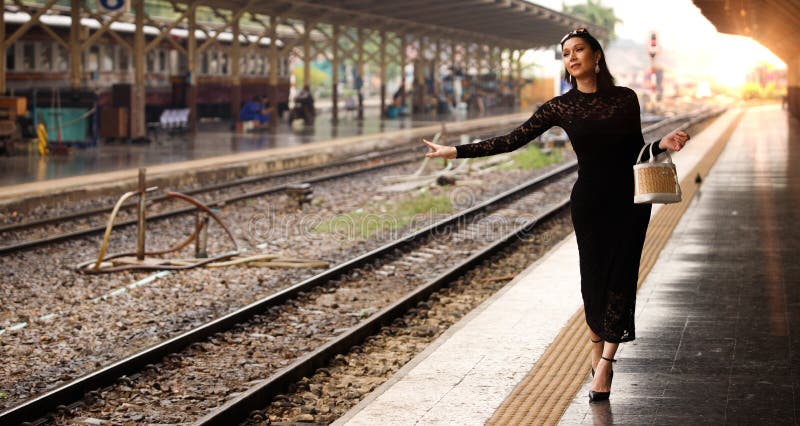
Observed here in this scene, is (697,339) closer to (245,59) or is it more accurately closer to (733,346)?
(733,346)

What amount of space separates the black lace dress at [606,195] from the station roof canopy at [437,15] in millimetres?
24735

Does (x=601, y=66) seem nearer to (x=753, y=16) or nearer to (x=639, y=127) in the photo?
(x=639, y=127)

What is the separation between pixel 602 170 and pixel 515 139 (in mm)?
470

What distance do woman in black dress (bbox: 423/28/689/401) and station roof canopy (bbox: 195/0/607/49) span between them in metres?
24.7

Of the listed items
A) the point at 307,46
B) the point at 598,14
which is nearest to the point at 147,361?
the point at 307,46

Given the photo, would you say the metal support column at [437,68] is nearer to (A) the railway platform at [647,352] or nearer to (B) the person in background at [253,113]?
(B) the person in background at [253,113]

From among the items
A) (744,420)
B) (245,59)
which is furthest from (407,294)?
(245,59)

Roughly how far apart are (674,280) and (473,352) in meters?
3.10

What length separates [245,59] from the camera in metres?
41.6

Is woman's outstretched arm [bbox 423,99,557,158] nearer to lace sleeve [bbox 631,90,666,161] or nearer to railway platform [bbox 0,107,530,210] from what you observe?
lace sleeve [bbox 631,90,666,161]

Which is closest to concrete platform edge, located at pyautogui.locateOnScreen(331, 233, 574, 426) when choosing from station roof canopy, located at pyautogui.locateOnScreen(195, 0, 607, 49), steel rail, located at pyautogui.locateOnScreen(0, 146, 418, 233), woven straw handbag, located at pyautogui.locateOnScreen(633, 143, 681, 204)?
woven straw handbag, located at pyautogui.locateOnScreen(633, 143, 681, 204)

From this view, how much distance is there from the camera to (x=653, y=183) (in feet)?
16.7

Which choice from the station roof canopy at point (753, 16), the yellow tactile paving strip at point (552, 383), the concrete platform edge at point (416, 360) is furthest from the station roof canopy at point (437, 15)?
the yellow tactile paving strip at point (552, 383)

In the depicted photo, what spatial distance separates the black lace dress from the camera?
527cm
